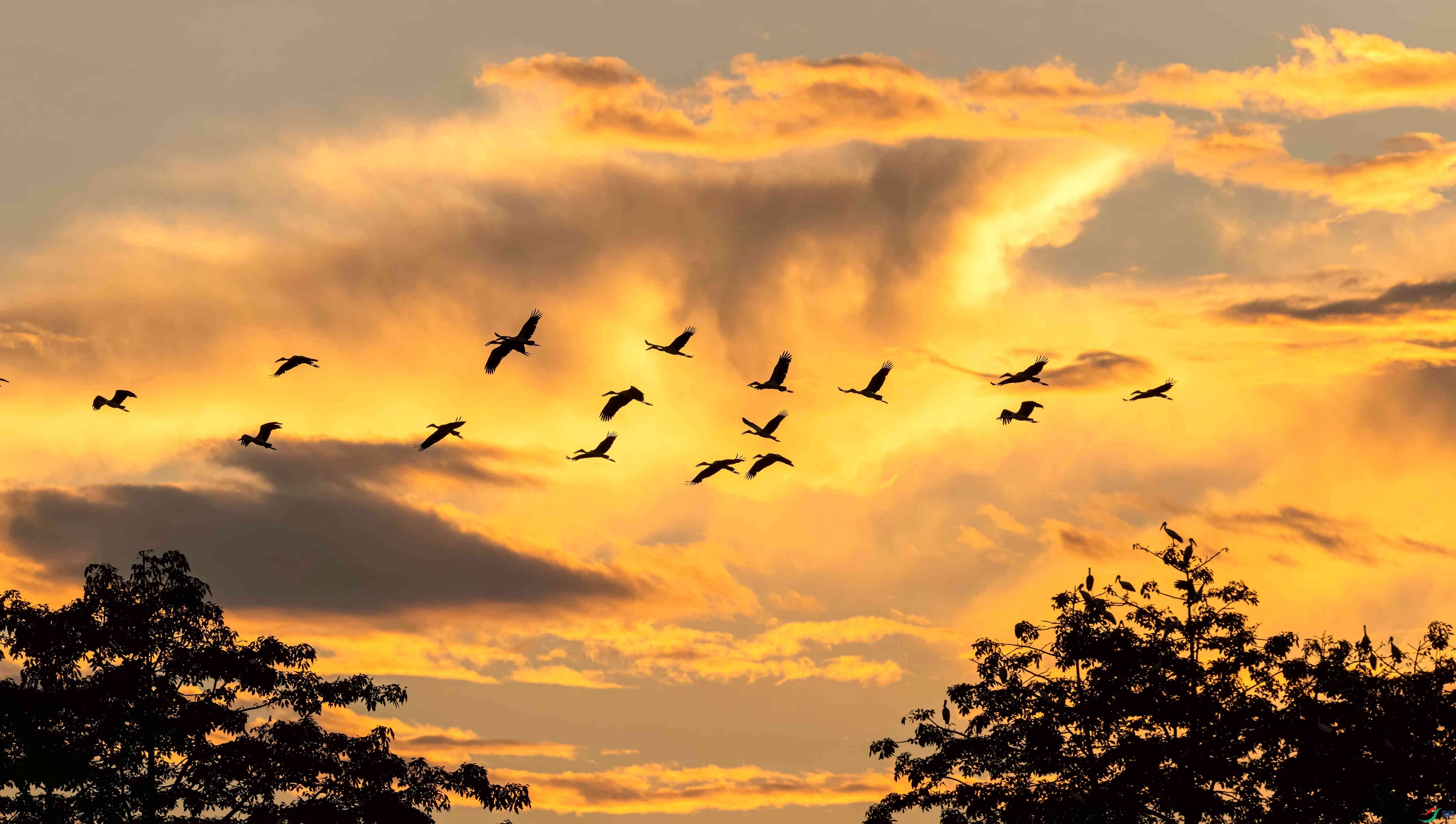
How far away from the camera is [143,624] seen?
29484 mm

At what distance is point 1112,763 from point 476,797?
14.2 meters

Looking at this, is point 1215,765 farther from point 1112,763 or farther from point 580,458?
point 580,458

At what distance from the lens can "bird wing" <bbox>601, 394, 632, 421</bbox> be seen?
31.5 m

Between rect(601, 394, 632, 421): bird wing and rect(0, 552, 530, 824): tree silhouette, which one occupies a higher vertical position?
rect(601, 394, 632, 421): bird wing

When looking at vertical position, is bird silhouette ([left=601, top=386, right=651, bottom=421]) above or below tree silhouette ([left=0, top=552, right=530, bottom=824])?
above

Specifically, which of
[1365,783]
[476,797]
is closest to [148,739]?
[476,797]

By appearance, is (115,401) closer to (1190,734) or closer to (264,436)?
(264,436)

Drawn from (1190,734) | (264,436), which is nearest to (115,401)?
(264,436)

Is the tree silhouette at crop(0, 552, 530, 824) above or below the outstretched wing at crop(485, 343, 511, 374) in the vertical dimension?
below

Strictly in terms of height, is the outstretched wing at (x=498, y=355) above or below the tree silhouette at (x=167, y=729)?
above

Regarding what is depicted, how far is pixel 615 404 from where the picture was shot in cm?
3164

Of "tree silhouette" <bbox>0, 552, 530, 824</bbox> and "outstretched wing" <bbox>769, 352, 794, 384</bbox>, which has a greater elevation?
"outstretched wing" <bbox>769, 352, 794, 384</bbox>

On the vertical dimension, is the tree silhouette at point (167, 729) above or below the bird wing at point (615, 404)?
below

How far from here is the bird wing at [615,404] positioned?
31500 millimetres
